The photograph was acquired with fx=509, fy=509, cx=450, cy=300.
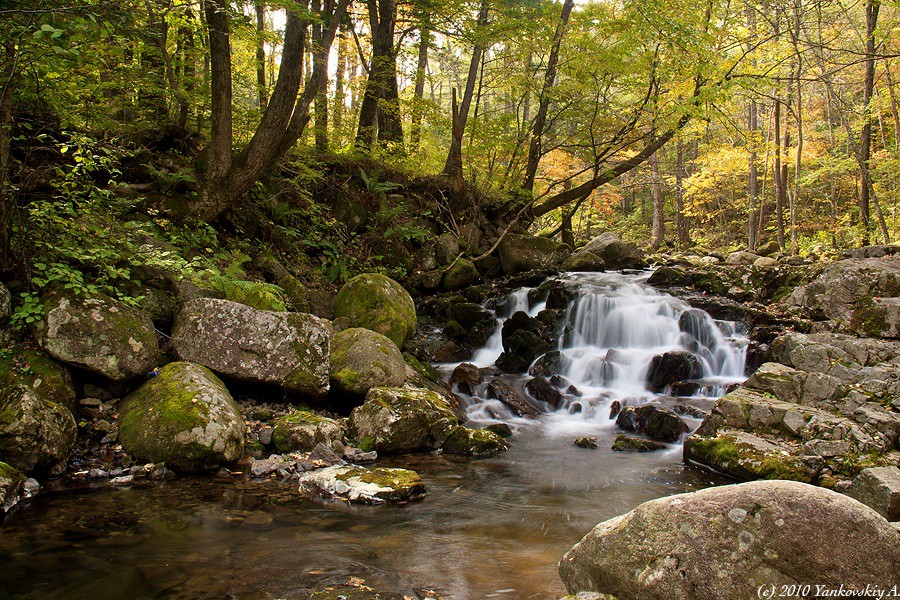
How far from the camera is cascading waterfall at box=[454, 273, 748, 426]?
384 inches

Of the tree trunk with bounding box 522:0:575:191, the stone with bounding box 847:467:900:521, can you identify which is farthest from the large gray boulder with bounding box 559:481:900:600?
the tree trunk with bounding box 522:0:575:191

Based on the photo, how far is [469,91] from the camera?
536 inches

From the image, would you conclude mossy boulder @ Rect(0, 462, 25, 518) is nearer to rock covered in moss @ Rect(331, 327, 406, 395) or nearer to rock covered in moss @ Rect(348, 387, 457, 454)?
rock covered in moss @ Rect(348, 387, 457, 454)

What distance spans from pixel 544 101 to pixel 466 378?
9.43 metres

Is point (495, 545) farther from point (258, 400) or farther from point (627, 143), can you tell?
point (627, 143)

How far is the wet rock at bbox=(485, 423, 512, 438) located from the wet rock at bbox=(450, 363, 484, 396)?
1.56 metres

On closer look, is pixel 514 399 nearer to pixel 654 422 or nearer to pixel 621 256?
pixel 654 422

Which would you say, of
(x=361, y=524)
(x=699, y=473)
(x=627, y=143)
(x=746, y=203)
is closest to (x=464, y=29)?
(x=627, y=143)

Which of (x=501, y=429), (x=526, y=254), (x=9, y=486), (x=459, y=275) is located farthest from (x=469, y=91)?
(x=9, y=486)

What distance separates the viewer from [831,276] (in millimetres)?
10852

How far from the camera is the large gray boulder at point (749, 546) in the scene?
2385mm

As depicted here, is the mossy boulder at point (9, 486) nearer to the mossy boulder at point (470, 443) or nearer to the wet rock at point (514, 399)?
the mossy boulder at point (470, 443)

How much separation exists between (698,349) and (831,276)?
10.1 feet

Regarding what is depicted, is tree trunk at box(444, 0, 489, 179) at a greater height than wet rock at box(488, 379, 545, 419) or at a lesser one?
greater
